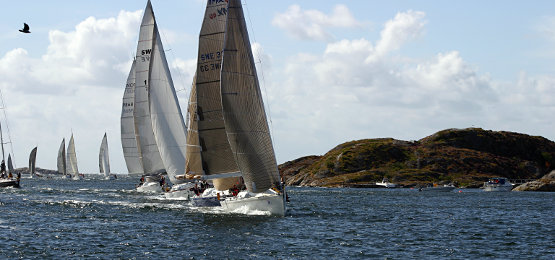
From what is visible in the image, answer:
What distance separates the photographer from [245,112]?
56562mm

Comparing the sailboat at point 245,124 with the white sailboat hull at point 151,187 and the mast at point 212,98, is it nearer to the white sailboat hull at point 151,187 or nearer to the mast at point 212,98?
the mast at point 212,98

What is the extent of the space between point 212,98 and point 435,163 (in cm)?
12543

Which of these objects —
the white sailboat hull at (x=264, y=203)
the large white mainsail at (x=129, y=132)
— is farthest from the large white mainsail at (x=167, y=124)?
the white sailboat hull at (x=264, y=203)

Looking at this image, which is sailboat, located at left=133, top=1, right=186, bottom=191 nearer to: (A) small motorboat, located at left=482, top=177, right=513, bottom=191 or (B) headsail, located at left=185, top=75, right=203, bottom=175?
(B) headsail, located at left=185, top=75, right=203, bottom=175

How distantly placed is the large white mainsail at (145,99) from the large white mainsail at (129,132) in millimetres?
8142

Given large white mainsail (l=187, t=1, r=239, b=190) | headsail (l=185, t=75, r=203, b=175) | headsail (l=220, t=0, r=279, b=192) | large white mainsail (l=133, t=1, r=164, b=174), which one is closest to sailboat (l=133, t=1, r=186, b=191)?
large white mainsail (l=133, t=1, r=164, b=174)

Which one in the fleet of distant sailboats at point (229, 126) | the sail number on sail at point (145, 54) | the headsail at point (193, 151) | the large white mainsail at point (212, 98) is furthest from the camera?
the sail number on sail at point (145, 54)

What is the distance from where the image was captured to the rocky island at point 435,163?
556 ft

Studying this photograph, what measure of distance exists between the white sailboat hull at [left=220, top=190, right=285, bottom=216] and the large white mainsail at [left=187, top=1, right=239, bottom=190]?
17.1ft

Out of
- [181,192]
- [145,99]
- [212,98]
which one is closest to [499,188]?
[181,192]

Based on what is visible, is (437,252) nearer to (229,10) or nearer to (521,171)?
(229,10)

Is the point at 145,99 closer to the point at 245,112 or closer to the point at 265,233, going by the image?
the point at 245,112

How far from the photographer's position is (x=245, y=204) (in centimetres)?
5806

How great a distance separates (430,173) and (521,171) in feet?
89.7
